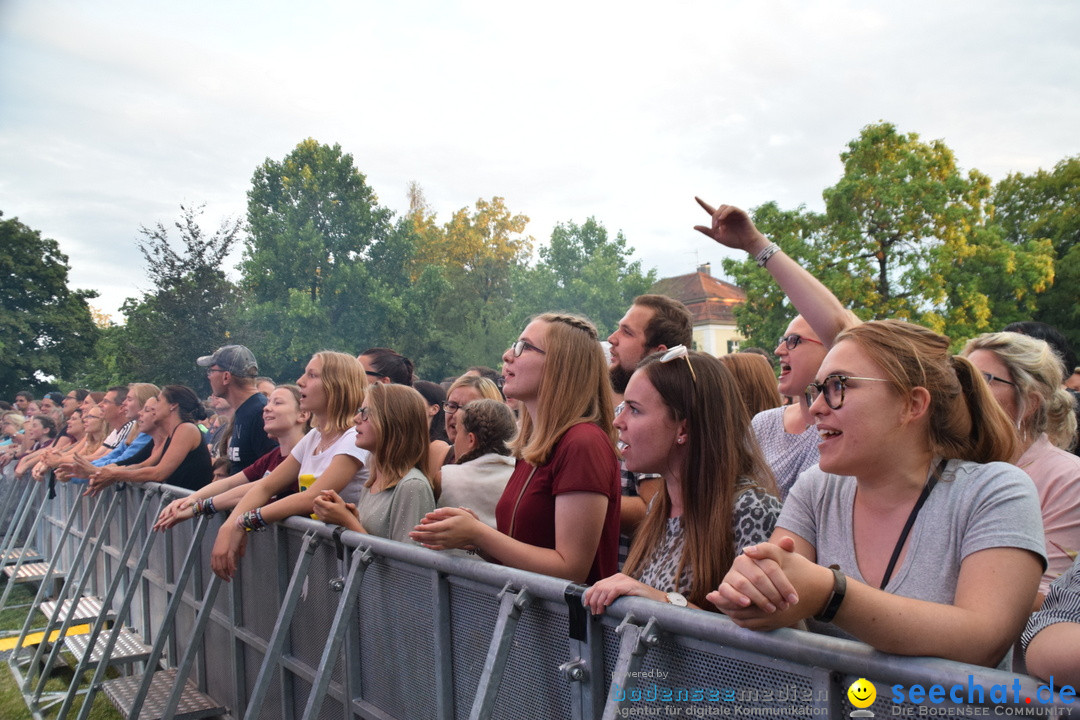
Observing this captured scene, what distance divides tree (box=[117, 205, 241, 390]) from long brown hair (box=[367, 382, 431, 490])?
32.4m

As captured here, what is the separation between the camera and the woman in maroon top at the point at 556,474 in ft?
8.87

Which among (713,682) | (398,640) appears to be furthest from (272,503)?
(713,682)

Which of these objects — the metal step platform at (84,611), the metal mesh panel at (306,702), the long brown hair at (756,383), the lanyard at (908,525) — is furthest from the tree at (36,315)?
the lanyard at (908,525)

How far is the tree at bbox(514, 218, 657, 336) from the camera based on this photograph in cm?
6231

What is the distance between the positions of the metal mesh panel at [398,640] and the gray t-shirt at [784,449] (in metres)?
1.34

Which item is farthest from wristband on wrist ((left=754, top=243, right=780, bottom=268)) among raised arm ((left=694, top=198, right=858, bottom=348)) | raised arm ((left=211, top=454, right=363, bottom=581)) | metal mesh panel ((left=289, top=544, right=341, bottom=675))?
raised arm ((left=211, top=454, right=363, bottom=581))

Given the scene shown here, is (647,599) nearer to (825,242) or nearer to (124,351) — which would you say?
(825,242)

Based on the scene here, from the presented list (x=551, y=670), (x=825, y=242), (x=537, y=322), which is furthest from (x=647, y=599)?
(x=825, y=242)

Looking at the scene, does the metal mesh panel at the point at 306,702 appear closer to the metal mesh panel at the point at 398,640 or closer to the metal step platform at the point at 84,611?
the metal mesh panel at the point at 398,640

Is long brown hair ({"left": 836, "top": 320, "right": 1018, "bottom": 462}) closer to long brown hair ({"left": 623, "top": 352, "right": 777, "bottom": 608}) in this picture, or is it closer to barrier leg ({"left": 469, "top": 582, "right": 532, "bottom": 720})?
long brown hair ({"left": 623, "top": 352, "right": 777, "bottom": 608})

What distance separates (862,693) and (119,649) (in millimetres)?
5954

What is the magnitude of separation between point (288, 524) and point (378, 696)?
106cm

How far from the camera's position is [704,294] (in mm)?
70812

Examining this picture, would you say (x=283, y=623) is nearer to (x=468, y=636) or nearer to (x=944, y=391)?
(x=468, y=636)
